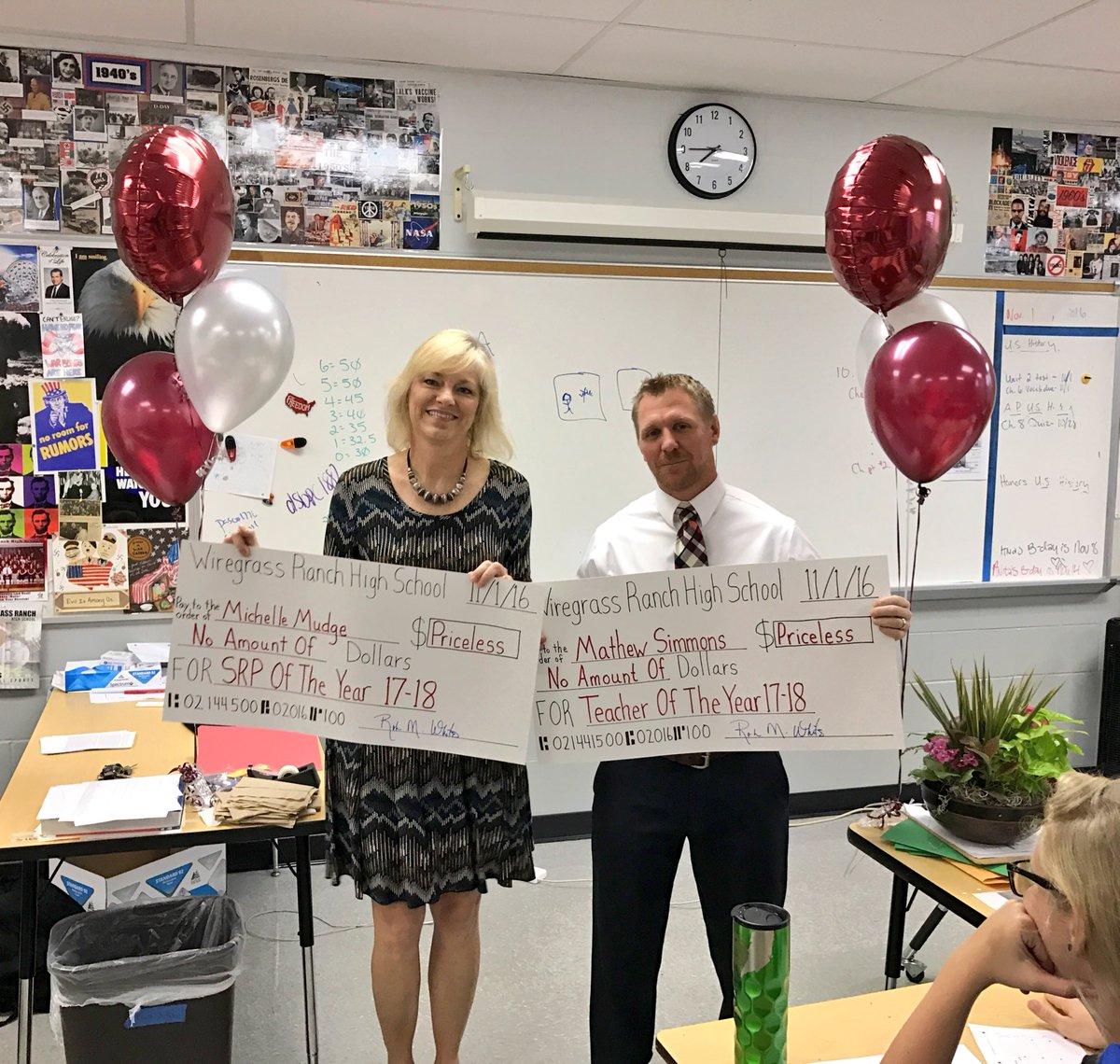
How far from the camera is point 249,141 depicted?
3369mm

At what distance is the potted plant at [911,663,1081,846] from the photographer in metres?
2.04

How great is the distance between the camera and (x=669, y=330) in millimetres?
3787

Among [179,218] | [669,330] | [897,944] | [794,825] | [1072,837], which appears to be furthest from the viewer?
[794,825]

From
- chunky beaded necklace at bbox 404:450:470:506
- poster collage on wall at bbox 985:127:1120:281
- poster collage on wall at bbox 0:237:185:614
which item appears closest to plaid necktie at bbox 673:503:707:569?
chunky beaded necklace at bbox 404:450:470:506

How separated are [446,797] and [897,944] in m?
1.24

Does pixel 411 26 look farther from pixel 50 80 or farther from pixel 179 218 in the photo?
pixel 179 218

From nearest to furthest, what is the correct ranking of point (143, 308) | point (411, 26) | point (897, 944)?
point (897, 944) < point (411, 26) < point (143, 308)

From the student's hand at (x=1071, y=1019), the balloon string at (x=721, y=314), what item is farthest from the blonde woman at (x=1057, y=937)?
the balloon string at (x=721, y=314)

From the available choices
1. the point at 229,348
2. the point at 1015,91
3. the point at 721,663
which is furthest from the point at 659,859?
the point at 1015,91

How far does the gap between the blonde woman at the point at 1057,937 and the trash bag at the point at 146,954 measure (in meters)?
1.55

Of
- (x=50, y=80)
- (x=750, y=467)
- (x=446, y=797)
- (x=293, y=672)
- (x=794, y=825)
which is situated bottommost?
(x=794, y=825)

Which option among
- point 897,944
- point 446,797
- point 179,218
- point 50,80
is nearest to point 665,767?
point 446,797

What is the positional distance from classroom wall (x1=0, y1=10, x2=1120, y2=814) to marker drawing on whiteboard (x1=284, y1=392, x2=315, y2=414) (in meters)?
0.49

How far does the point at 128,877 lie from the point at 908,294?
7.66 ft
